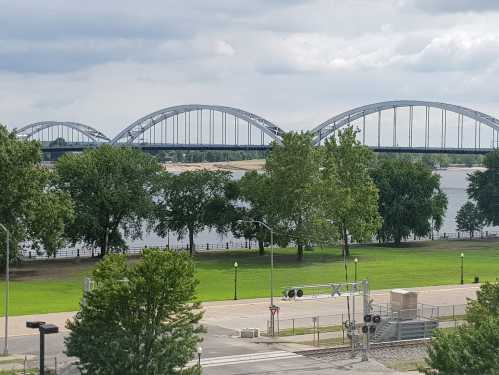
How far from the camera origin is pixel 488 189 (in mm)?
120938

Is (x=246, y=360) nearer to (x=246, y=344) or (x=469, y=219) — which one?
(x=246, y=344)

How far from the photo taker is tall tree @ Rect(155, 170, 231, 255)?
319ft

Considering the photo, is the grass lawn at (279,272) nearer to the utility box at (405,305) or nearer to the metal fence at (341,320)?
the metal fence at (341,320)

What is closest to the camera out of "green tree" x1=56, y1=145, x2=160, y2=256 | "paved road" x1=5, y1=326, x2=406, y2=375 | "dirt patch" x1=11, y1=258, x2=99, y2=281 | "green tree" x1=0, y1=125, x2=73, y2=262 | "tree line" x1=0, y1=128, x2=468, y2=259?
"paved road" x1=5, y1=326, x2=406, y2=375

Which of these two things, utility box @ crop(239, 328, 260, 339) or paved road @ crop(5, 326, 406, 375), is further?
utility box @ crop(239, 328, 260, 339)

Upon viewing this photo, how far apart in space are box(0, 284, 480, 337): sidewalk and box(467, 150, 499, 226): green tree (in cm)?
5240

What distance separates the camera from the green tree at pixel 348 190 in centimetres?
8931

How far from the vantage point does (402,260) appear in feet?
294

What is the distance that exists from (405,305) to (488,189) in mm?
72058

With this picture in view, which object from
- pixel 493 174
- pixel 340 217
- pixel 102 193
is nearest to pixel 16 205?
pixel 102 193

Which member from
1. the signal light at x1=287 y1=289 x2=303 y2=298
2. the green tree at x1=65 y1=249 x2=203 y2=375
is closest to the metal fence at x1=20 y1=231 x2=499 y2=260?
the signal light at x1=287 y1=289 x2=303 y2=298

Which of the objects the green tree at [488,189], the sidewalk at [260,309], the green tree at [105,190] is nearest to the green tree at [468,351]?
the sidewalk at [260,309]

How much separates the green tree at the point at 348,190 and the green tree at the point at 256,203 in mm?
5169

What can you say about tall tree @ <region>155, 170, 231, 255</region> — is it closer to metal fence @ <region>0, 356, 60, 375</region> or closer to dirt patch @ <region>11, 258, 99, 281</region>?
dirt patch @ <region>11, 258, 99, 281</region>
